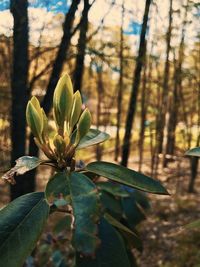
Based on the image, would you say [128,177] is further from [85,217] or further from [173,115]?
[173,115]

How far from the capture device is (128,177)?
79 cm

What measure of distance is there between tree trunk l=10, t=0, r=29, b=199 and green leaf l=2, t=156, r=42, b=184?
4.54 feet

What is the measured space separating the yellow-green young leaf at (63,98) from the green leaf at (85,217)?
0.13 metres

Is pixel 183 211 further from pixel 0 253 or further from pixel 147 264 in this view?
pixel 0 253

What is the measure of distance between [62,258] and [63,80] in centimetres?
136

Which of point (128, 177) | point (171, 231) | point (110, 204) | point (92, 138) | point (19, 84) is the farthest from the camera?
point (171, 231)

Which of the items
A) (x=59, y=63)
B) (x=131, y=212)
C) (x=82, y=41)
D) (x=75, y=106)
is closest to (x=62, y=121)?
(x=75, y=106)

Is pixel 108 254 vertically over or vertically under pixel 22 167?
under

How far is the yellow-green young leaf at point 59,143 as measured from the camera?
0.79 meters

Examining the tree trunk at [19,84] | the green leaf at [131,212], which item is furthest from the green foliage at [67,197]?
the tree trunk at [19,84]

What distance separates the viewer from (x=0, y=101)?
309 centimetres

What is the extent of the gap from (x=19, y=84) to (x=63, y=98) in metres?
1.59

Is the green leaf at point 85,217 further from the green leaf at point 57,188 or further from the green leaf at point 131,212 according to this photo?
the green leaf at point 131,212

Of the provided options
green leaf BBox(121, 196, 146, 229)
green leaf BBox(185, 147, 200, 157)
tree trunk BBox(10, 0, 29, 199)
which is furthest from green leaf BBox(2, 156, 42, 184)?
tree trunk BBox(10, 0, 29, 199)
